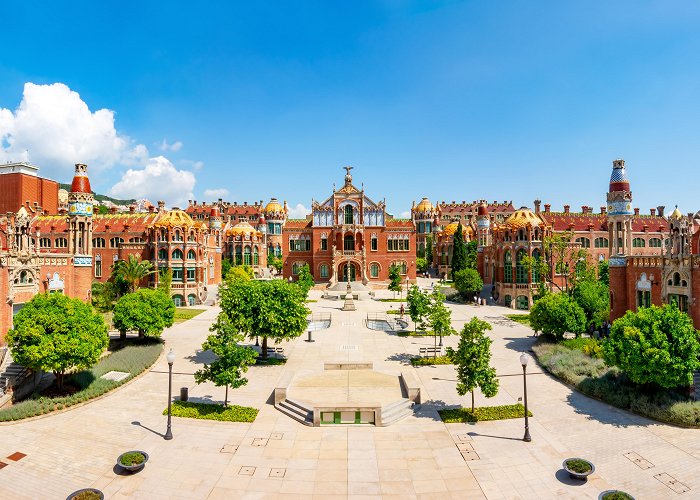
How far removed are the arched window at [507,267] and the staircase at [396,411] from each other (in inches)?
1535

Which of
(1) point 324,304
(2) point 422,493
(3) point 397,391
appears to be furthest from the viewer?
(1) point 324,304

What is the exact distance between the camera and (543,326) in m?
31.9

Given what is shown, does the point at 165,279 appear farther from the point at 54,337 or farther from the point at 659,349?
the point at 659,349

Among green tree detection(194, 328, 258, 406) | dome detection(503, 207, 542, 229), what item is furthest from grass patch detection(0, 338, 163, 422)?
dome detection(503, 207, 542, 229)

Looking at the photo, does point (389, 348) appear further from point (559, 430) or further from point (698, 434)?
point (698, 434)

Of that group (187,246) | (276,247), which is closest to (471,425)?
(187,246)

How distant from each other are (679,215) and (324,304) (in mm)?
40291

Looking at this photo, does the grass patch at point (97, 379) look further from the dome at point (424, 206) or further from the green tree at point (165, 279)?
the dome at point (424, 206)

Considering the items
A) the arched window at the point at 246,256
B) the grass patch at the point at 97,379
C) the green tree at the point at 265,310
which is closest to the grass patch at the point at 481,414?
the green tree at the point at 265,310

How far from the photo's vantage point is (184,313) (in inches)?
1919

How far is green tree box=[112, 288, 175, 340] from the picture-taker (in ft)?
100

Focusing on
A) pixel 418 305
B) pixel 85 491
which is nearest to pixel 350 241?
pixel 418 305

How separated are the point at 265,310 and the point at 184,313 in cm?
2620

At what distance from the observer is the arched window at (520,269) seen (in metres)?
53.9
